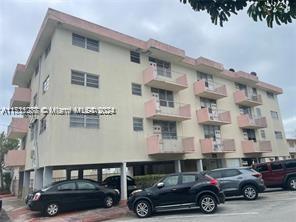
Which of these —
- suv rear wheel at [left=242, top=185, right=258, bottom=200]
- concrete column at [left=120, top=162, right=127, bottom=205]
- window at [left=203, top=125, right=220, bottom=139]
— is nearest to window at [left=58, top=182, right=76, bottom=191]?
concrete column at [left=120, top=162, right=127, bottom=205]


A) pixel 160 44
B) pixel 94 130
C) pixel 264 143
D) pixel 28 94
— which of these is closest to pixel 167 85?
pixel 160 44

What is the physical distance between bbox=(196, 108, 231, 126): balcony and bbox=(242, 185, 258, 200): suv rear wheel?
355 inches

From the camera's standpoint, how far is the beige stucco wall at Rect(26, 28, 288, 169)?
47.7 ft

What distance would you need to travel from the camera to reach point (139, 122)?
18.3 m

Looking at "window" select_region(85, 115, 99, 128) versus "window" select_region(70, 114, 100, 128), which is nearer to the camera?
"window" select_region(70, 114, 100, 128)

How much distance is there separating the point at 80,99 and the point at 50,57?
333 centimetres

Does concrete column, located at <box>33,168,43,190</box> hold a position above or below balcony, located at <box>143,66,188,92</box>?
below

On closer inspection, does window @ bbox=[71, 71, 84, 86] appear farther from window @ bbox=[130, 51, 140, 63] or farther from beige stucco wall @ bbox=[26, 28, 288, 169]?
window @ bbox=[130, 51, 140, 63]

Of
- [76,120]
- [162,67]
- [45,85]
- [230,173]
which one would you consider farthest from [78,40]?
[230,173]

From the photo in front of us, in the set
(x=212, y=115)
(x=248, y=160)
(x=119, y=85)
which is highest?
(x=119, y=85)

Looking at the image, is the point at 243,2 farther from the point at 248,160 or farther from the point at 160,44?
the point at 248,160

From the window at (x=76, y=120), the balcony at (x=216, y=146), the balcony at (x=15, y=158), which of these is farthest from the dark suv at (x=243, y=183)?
the balcony at (x=15, y=158)

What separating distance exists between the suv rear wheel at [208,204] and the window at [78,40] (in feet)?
39.9

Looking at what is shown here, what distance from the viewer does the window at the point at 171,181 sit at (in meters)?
11.0
